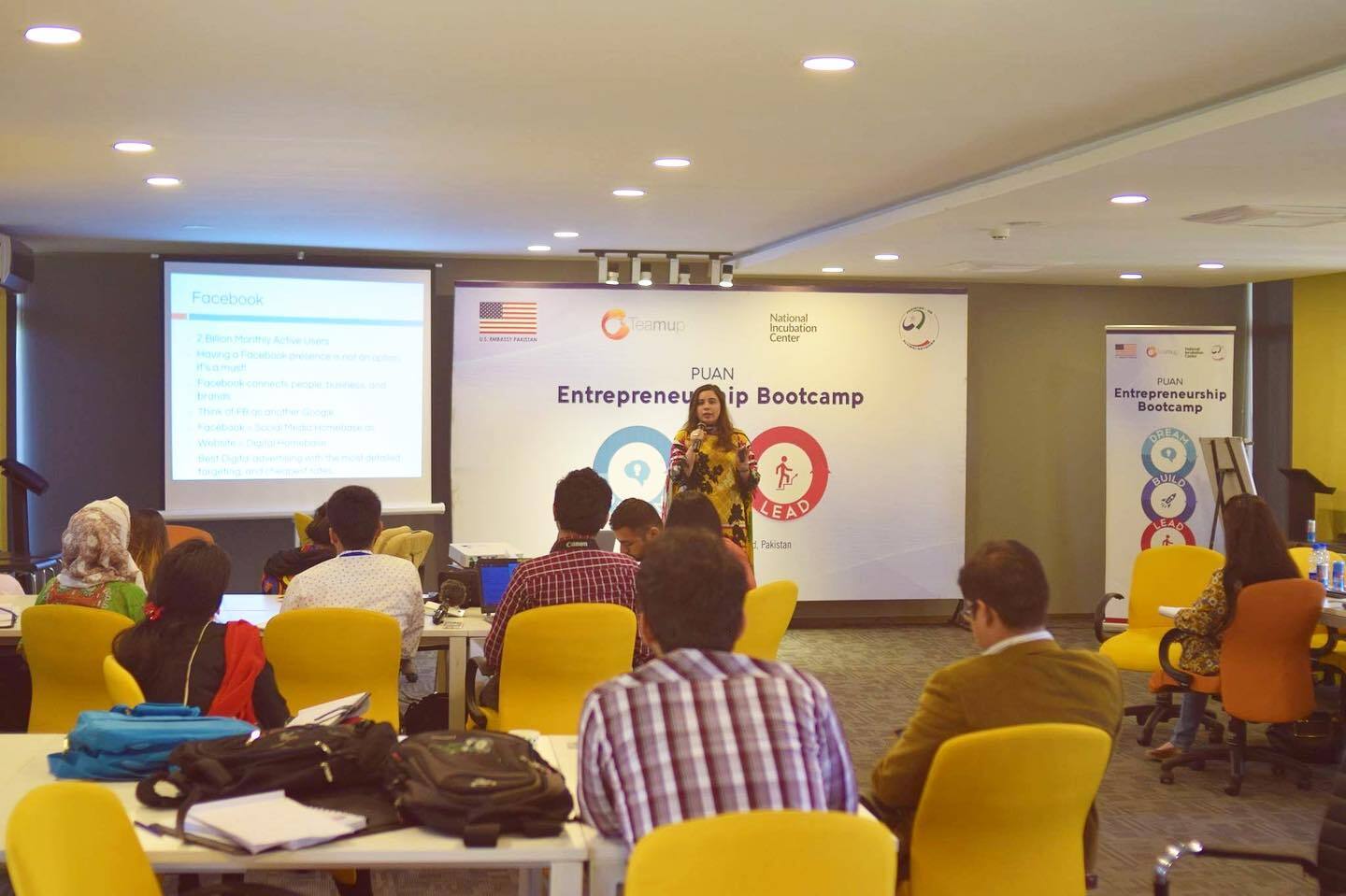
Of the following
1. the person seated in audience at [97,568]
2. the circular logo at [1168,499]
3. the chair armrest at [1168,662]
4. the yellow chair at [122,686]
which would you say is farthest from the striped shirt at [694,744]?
the circular logo at [1168,499]

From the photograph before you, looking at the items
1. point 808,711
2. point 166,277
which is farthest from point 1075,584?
point 808,711

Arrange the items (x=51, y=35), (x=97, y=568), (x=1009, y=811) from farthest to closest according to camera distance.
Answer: (x=97, y=568)
(x=51, y=35)
(x=1009, y=811)

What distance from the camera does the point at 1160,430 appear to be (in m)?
10.1

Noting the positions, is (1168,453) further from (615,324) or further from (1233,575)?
(1233,575)

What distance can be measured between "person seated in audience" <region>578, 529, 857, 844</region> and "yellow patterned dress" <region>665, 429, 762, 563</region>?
5.27m

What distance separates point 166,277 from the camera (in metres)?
9.28

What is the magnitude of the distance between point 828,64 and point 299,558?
3.05 m

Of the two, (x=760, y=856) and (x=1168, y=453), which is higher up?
(x=1168, y=453)

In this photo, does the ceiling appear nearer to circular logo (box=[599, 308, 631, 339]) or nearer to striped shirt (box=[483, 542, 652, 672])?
circular logo (box=[599, 308, 631, 339])

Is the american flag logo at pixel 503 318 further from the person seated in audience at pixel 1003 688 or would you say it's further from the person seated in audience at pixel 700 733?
the person seated in audience at pixel 700 733

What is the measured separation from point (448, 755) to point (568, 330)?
A: 23.4 ft

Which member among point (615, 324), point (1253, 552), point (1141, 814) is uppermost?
point (615, 324)

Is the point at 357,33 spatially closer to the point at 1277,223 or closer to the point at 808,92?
the point at 808,92

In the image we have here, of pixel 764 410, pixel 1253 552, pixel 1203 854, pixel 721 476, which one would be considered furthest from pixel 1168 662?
pixel 764 410
